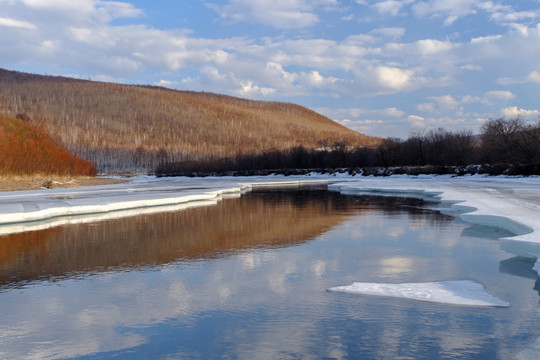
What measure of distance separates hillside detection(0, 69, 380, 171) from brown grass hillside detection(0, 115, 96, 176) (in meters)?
71.3

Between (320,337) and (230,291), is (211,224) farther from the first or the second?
(320,337)

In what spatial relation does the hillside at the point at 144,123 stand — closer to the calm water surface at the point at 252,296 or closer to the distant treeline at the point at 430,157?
the distant treeline at the point at 430,157

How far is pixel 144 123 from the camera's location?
142 metres

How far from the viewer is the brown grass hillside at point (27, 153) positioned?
33.5 m

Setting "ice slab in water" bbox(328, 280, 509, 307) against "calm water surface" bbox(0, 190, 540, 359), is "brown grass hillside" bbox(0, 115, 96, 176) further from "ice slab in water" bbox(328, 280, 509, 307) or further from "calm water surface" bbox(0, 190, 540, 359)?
"ice slab in water" bbox(328, 280, 509, 307)

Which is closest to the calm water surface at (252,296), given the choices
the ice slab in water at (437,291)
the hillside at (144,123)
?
the ice slab in water at (437,291)

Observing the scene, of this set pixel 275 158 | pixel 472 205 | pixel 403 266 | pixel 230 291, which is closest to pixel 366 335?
pixel 230 291

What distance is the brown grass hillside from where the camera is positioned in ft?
110

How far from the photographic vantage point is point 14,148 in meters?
34.5

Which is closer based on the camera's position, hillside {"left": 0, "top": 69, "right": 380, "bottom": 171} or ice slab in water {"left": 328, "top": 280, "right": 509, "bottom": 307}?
ice slab in water {"left": 328, "top": 280, "right": 509, "bottom": 307}

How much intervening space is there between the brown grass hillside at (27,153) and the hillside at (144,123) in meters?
71.3

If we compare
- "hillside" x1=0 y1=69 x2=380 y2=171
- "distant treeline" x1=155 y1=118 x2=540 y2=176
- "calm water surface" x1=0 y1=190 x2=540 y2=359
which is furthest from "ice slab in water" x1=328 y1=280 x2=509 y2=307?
"hillside" x1=0 y1=69 x2=380 y2=171

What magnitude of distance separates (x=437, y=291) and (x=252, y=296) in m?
2.39

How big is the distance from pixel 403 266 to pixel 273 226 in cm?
542
